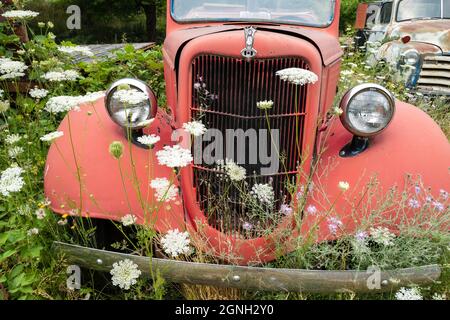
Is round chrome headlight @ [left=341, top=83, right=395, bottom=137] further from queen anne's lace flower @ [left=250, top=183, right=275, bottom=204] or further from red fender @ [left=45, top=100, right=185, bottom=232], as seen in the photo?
red fender @ [left=45, top=100, right=185, bottom=232]

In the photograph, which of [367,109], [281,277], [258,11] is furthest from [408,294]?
[258,11]

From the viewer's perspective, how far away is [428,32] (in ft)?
21.4

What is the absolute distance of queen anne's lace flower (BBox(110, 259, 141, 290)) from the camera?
210cm

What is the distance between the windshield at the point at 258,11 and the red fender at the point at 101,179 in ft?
3.73

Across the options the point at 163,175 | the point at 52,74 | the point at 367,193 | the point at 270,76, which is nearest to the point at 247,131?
the point at 270,76

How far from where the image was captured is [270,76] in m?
2.45

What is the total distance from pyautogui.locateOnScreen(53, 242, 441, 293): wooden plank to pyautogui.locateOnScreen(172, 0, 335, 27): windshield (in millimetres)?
1802

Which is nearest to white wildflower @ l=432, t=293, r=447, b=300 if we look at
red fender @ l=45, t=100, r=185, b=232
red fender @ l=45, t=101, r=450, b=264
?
red fender @ l=45, t=101, r=450, b=264

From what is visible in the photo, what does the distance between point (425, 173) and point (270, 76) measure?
3.33 feet

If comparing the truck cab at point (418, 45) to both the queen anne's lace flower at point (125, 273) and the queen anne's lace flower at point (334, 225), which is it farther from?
the queen anne's lace flower at point (125, 273)

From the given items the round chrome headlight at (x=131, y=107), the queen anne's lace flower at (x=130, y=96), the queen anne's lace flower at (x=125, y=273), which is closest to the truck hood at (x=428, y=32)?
the round chrome headlight at (x=131, y=107)

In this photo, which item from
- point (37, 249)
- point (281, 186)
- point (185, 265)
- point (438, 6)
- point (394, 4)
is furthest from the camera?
point (394, 4)

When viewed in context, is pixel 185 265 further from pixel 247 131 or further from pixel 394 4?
pixel 394 4
